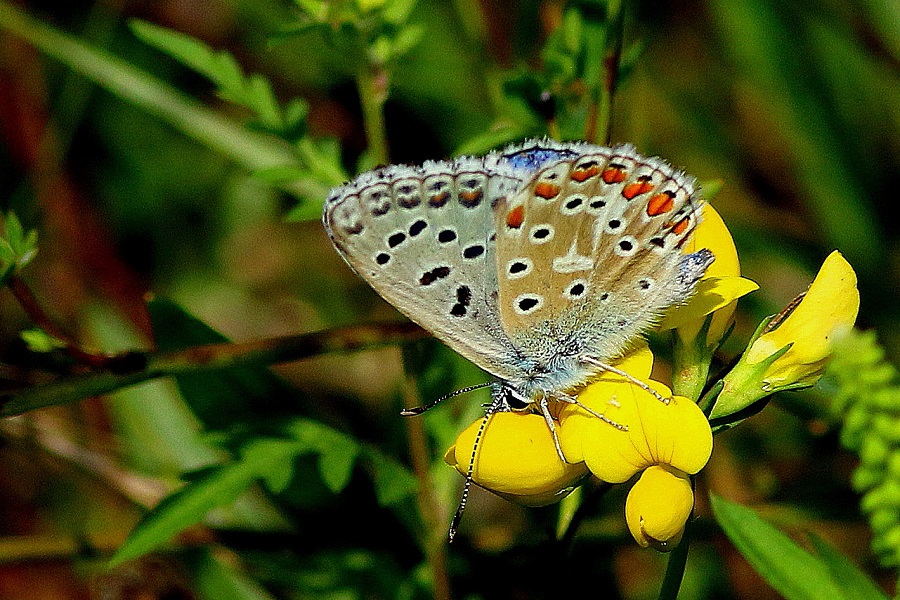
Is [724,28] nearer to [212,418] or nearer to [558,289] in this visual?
[558,289]

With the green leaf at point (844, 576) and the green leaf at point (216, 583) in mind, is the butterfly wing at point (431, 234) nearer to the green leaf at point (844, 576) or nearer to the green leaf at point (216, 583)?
the green leaf at point (844, 576)

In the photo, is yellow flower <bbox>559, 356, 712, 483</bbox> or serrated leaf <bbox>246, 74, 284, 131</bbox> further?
serrated leaf <bbox>246, 74, 284, 131</bbox>

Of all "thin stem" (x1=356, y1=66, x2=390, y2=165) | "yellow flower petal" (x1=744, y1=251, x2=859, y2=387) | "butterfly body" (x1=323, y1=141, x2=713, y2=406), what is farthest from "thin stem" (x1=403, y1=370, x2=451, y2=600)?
"yellow flower petal" (x1=744, y1=251, x2=859, y2=387)

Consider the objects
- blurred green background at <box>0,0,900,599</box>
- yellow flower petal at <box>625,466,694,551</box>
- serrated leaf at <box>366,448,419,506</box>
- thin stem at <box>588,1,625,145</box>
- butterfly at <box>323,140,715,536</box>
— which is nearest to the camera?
yellow flower petal at <box>625,466,694,551</box>

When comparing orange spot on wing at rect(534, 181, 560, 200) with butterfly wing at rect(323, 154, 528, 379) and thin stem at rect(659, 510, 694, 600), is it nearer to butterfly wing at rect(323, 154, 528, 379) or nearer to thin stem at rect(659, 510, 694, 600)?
butterfly wing at rect(323, 154, 528, 379)

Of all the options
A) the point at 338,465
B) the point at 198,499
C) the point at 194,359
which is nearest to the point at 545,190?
the point at 338,465

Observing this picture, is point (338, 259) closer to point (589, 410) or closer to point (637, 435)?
point (589, 410)

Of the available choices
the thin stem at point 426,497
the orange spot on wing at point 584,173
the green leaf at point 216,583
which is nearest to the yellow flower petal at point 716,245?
the orange spot on wing at point 584,173
